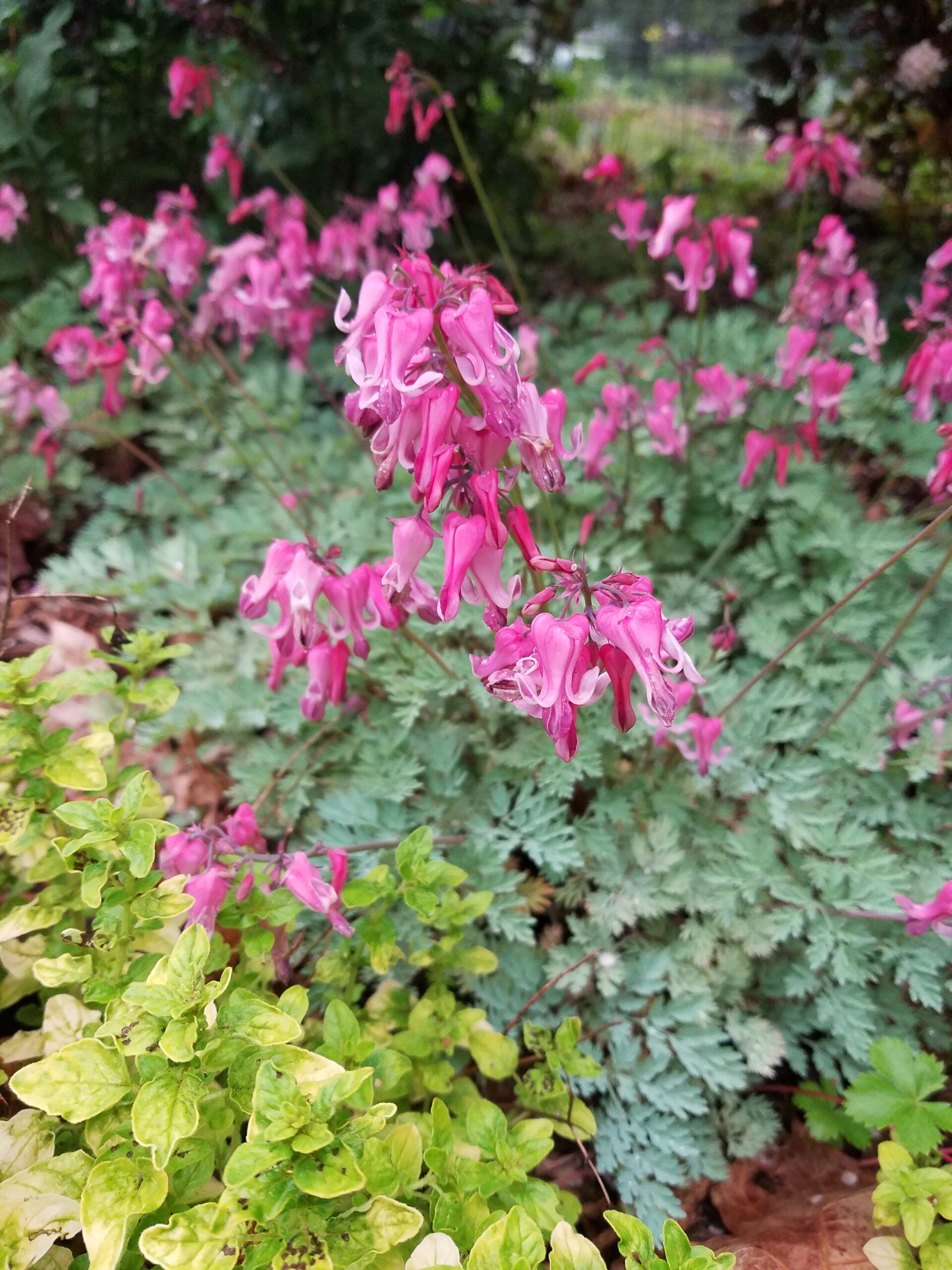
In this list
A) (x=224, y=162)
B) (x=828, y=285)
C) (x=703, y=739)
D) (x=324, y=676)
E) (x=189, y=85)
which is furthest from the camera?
(x=224, y=162)

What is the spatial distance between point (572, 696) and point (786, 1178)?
1.62 meters

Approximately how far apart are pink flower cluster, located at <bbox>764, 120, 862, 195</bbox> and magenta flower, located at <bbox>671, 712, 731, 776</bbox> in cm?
225

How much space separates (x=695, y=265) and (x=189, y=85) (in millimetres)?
2127

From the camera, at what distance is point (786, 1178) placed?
192 centimetres

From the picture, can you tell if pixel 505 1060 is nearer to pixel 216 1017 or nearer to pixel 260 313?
pixel 216 1017

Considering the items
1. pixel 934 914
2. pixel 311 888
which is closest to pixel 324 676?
pixel 311 888

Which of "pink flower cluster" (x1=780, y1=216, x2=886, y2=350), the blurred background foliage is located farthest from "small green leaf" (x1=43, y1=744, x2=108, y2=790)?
the blurred background foliage

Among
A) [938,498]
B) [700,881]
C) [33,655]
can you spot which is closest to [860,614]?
[938,498]

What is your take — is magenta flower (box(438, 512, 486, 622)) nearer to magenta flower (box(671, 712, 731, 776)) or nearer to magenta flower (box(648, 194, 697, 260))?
magenta flower (box(671, 712, 731, 776))

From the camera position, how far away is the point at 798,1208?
176 cm

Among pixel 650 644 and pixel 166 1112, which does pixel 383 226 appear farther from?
pixel 166 1112

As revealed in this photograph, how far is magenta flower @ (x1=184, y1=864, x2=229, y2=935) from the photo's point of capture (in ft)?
4.75

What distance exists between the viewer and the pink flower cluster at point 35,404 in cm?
307

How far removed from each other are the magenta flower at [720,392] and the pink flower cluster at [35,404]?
245cm
